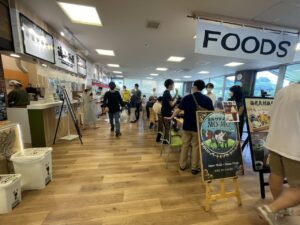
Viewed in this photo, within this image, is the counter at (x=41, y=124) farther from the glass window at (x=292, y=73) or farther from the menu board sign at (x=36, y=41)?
the glass window at (x=292, y=73)

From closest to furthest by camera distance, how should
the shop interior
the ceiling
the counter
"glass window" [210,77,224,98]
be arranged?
1. the shop interior
2. the ceiling
3. the counter
4. "glass window" [210,77,224,98]

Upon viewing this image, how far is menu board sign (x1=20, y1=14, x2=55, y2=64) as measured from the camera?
8.86 ft

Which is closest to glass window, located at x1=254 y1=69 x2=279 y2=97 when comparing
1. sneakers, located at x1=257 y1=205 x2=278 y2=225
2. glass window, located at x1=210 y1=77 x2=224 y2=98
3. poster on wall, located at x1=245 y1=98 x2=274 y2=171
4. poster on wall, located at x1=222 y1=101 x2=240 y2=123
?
glass window, located at x1=210 y1=77 x2=224 y2=98

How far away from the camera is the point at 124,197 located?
1.91 metres

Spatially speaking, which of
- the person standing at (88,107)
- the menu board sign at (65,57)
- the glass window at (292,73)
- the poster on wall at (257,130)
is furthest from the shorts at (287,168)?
the glass window at (292,73)

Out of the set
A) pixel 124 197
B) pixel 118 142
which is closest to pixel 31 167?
pixel 124 197

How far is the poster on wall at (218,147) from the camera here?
1.75 meters

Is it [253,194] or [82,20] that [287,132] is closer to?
[253,194]

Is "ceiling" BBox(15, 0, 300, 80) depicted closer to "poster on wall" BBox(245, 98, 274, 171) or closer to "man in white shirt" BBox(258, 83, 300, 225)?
"poster on wall" BBox(245, 98, 274, 171)

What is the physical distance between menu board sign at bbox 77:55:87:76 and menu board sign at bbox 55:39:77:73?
336 millimetres

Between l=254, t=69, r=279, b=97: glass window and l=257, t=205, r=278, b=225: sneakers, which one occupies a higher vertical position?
l=254, t=69, r=279, b=97: glass window

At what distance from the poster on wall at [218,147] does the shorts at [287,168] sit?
388mm

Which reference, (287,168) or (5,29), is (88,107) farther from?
(287,168)

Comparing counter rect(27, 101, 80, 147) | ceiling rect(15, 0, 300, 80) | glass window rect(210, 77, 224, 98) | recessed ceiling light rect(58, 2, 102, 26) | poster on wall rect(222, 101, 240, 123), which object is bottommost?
counter rect(27, 101, 80, 147)
